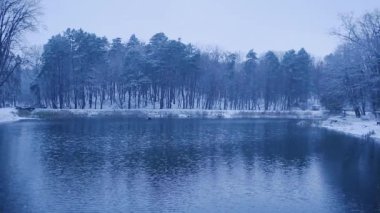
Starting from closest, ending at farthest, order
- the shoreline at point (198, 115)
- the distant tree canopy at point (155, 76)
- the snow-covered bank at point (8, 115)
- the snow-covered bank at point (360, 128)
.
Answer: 1. the snow-covered bank at point (360, 128)
2. the shoreline at point (198, 115)
3. the snow-covered bank at point (8, 115)
4. the distant tree canopy at point (155, 76)

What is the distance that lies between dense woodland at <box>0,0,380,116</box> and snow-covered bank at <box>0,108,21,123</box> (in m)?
5.12

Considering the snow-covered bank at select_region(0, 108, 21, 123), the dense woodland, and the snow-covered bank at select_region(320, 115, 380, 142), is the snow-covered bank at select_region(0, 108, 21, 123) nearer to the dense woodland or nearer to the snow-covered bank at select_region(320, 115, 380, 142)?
the dense woodland

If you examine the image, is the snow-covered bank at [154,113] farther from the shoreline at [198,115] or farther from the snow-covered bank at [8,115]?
the snow-covered bank at [8,115]

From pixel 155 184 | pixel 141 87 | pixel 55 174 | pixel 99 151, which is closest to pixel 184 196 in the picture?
pixel 155 184

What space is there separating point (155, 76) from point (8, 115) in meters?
35.3

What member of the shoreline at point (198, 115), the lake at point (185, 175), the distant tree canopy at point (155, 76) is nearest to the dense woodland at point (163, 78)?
the distant tree canopy at point (155, 76)

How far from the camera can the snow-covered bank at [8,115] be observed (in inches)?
2260

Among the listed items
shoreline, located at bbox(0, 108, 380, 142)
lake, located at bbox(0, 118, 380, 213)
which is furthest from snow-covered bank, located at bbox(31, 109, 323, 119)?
lake, located at bbox(0, 118, 380, 213)

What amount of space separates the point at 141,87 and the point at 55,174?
2602 inches

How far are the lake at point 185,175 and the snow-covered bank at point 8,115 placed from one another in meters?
22.2

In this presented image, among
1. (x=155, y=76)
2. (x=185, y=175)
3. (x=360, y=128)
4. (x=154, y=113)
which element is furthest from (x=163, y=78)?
(x=185, y=175)

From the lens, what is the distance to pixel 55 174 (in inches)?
845

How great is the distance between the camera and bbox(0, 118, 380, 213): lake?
16250 mm

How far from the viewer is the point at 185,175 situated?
21.8 meters
